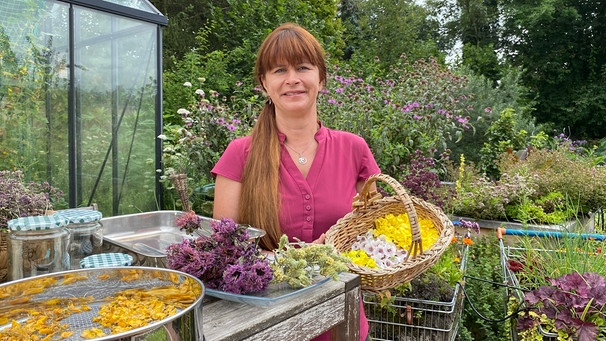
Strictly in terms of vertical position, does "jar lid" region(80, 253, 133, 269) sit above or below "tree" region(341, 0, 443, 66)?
below

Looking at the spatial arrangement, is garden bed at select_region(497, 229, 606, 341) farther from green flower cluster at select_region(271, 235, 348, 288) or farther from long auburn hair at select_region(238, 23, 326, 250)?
green flower cluster at select_region(271, 235, 348, 288)

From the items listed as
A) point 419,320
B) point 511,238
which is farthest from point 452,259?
point 511,238

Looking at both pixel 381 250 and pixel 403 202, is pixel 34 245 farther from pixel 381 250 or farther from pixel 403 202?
pixel 381 250

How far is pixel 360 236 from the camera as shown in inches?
72.2

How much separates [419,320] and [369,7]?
49.0 feet

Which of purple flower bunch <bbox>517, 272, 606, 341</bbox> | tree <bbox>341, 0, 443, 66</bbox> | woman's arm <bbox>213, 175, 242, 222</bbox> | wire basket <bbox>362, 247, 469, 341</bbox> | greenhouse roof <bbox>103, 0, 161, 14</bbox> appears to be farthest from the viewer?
tree <bbox>341, 0, 443, 66</bbox>

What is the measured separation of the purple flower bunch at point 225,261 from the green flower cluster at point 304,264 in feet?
0.12

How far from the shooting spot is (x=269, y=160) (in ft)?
5.90

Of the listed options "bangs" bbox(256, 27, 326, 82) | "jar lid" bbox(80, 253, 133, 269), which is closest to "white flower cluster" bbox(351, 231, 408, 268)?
"bangs" bbox(256, 27, 326, 82)

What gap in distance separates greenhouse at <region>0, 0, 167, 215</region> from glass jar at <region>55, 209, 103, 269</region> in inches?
104

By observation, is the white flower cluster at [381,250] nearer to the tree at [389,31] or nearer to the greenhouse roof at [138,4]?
the greenhouse roof at [138,4]

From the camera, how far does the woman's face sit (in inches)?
67.1

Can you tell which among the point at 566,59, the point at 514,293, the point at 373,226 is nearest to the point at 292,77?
the point at 373,226

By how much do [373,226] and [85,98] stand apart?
2864 mm
